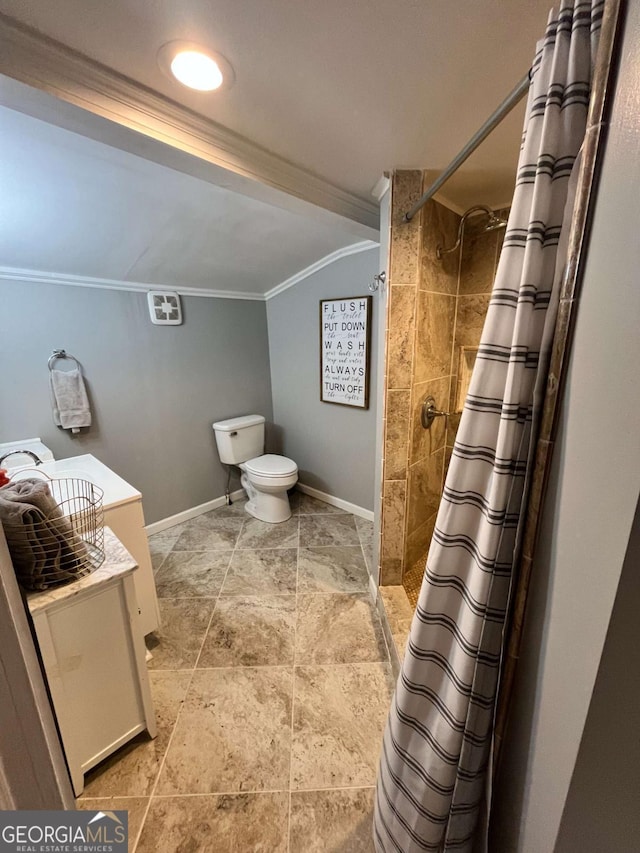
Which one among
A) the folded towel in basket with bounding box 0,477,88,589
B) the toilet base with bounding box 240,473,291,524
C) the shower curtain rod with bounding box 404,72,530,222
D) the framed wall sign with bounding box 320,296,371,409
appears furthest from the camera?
the toilet base with bounding box 240,473,291,524

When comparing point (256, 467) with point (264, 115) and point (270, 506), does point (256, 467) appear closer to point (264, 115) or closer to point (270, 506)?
point (270, 506)

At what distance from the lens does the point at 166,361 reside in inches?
92.0

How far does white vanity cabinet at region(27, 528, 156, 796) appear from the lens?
0.93 m

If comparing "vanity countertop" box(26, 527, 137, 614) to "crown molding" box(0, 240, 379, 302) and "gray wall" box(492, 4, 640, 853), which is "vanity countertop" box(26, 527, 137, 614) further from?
"crown molding" box(0, 240, 379, 302)

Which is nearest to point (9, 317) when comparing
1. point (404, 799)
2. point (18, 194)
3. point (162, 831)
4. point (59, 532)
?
point (18, 194)

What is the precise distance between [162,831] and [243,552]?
4.35 ft

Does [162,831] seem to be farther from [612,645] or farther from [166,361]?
[166,361]

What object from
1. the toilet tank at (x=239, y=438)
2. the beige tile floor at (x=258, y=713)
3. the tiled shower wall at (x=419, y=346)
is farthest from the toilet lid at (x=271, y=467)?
the tiled shower wall at (x=419, y=346)

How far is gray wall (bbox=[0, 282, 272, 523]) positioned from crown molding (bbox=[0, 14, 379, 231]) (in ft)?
4.62

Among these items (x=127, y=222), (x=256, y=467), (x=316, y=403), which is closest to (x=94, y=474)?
(x=256, y=467)

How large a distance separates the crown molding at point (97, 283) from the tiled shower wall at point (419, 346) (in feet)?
5.20

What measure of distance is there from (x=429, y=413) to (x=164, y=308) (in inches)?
74.7

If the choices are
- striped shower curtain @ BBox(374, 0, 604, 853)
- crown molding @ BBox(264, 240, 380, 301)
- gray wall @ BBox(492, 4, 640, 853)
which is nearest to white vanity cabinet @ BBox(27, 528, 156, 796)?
striped shower curtain @ BBox(374, 0, 604, 853)

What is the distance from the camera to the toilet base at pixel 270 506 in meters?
2.57
